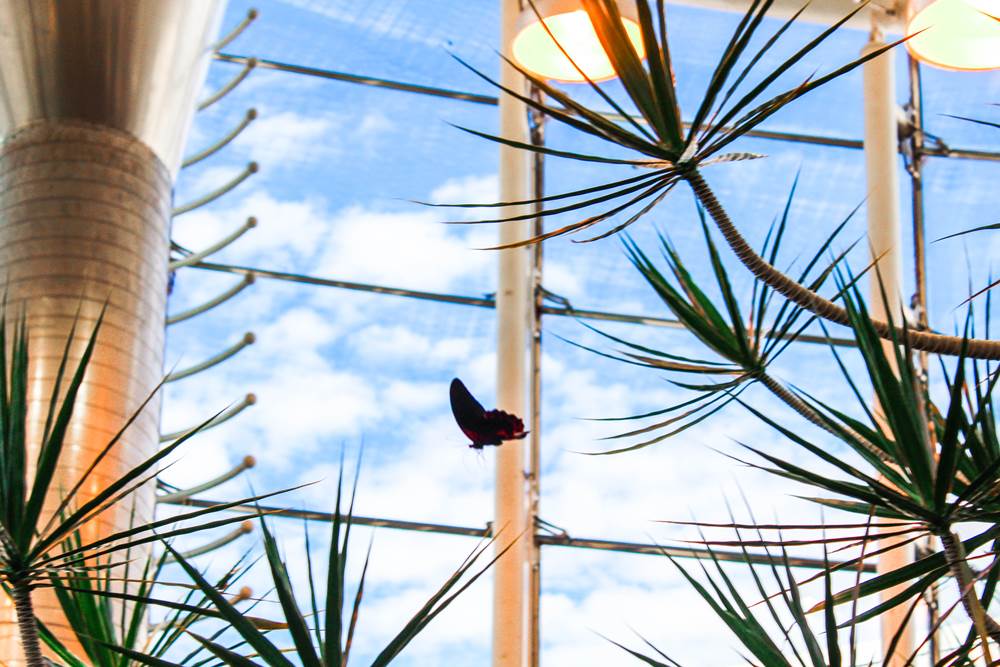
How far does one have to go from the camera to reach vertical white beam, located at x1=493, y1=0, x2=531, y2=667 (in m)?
7.50

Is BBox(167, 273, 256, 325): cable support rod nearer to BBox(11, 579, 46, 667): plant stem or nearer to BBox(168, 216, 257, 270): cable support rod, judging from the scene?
BBox(168, 216, 257, 270): cable support rod

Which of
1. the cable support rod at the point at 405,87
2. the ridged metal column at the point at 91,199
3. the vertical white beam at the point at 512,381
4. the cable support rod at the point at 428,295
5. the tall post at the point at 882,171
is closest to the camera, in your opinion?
the ridged metal column at the point at 91,199

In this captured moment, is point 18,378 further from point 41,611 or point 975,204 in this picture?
point 975,204

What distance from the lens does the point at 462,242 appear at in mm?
9383

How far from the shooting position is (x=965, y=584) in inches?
60.1

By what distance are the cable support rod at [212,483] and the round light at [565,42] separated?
11.2 ft

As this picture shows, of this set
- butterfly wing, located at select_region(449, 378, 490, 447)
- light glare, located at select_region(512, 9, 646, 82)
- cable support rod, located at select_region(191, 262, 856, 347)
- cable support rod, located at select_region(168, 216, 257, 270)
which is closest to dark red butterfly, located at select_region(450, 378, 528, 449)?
butterfly wing, located at select_region(449, 378, 490, 447)

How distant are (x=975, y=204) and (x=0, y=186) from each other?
6.74 meters

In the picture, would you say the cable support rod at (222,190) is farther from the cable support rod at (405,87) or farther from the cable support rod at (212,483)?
the cable support rod at (212,483)

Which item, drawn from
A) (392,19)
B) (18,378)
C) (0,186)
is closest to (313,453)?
(392,19)

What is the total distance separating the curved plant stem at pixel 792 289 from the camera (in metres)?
1.53

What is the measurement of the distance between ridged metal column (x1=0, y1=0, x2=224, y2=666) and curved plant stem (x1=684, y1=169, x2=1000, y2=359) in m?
2.83

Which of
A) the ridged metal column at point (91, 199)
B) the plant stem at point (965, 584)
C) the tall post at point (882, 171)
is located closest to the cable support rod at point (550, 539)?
the tall post at point (882, 171)

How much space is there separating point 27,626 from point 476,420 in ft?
3.79
